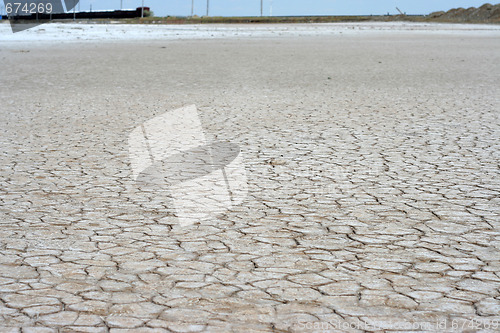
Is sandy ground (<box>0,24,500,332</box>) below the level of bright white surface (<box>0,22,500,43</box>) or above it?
below

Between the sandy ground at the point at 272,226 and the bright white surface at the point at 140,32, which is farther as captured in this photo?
the bright white surface at the point at 140,32

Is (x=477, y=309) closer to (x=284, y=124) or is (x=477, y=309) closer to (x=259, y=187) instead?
(x=259, y=187)

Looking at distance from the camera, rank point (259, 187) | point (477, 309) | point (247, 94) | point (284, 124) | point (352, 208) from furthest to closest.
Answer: point (247, 94) < point (284, 124) < point (259, 187) < point (352, 208) < point (477, 309)

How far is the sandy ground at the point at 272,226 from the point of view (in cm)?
215

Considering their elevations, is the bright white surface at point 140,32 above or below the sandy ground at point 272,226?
above

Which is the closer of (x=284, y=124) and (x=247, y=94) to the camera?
(x=284, y=124)

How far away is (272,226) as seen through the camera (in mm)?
3055

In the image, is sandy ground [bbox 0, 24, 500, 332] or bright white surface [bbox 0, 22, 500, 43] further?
bright white surface [bbox 0, 22, 500, 43]

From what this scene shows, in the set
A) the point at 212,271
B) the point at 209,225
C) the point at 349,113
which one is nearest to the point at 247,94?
the point at 349,113

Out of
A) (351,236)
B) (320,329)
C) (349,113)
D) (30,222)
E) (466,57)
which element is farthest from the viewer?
(466,57)

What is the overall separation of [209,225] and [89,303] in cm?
97

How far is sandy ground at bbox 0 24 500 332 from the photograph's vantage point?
7.06ft

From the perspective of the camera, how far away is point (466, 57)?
47.8 feet

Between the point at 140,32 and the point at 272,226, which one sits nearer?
the point at 272,226
